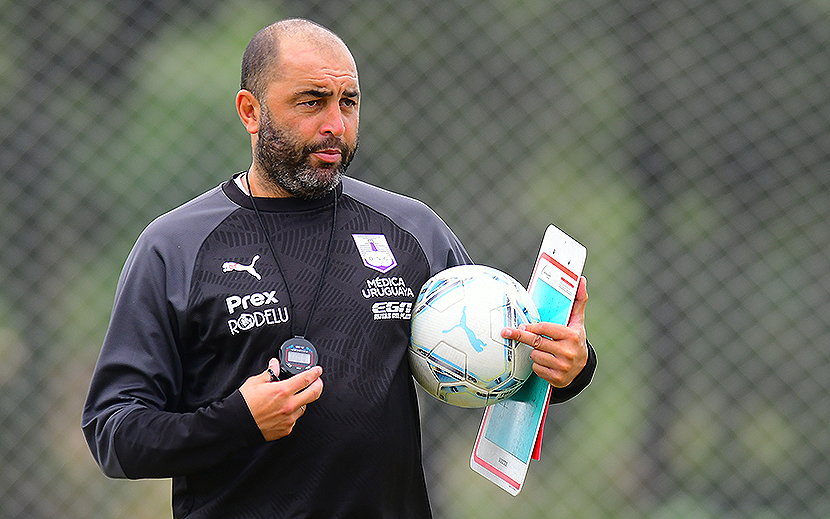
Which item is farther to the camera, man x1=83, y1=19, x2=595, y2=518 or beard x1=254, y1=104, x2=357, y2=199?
beard x1=254, y1=104, x2=357, y2=199

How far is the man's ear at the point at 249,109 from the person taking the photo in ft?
6.61

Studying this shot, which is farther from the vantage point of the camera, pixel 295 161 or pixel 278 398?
pixel 295 161

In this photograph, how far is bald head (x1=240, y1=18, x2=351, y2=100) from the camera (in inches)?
77.0

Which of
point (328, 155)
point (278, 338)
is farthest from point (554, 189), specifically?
point (278, 338)

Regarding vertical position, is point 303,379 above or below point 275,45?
below

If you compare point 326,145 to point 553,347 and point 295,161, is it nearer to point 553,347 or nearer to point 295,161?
point 295,161

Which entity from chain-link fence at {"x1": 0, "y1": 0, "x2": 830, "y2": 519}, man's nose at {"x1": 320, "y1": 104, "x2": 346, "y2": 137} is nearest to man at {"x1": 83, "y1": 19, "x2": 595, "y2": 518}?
man's nose at {"x1": 320, "y1": 104, "x2": 346, "y2": 137}

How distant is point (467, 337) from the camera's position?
197 cm

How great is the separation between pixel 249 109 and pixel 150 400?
2.13 ft

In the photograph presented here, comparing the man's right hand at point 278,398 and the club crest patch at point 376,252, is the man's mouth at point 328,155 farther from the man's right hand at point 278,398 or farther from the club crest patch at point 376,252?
the man's right hand at point 278,398

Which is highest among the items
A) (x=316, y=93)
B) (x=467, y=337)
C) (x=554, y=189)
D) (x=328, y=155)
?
(x=316, y=93)

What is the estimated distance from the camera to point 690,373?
5.53 meters

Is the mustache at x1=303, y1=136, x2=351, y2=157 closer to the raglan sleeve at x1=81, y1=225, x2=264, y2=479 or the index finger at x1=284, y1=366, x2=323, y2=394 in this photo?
the raglan sleeve at x1=81, y1=225, x2=264, y2=479

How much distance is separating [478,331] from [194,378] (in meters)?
0.58
